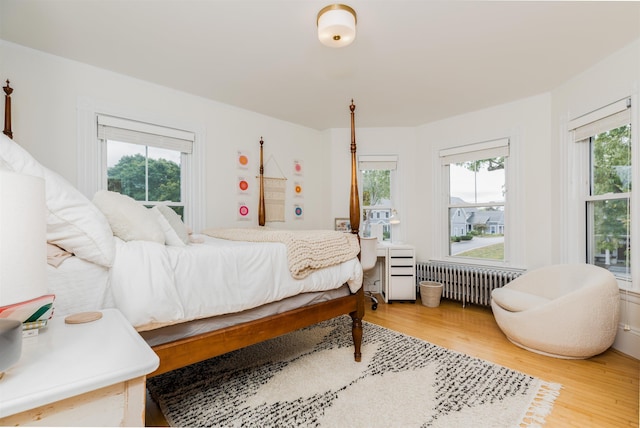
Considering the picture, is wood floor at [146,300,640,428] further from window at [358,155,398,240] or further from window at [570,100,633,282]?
window at [358,155,398,240]

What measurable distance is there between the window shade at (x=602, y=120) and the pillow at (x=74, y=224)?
364 centimetres

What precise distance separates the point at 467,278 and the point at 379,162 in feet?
6.35

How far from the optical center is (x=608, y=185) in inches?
108

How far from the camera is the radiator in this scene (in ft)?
11.5

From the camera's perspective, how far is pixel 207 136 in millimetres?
3490

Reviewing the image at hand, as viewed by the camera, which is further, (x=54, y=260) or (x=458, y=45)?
(x=458, y=45)

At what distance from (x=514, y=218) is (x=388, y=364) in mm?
2486

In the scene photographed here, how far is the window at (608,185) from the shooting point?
2574 millimetres

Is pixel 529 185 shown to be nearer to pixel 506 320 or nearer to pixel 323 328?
pixel 506 320

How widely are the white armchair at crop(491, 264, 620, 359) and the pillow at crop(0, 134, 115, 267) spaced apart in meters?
2.82

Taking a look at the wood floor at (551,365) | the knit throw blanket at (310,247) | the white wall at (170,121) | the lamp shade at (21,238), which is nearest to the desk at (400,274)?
the wood floor at (551,365)

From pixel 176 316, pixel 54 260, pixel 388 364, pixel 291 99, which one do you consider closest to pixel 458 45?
pixel 291 99

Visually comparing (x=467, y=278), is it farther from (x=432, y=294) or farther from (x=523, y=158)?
(x=523, y=158)

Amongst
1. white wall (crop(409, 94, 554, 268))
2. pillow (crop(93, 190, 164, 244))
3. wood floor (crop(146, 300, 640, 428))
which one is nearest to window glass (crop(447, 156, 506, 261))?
white wall (crop(409, 94, 554, 268))
